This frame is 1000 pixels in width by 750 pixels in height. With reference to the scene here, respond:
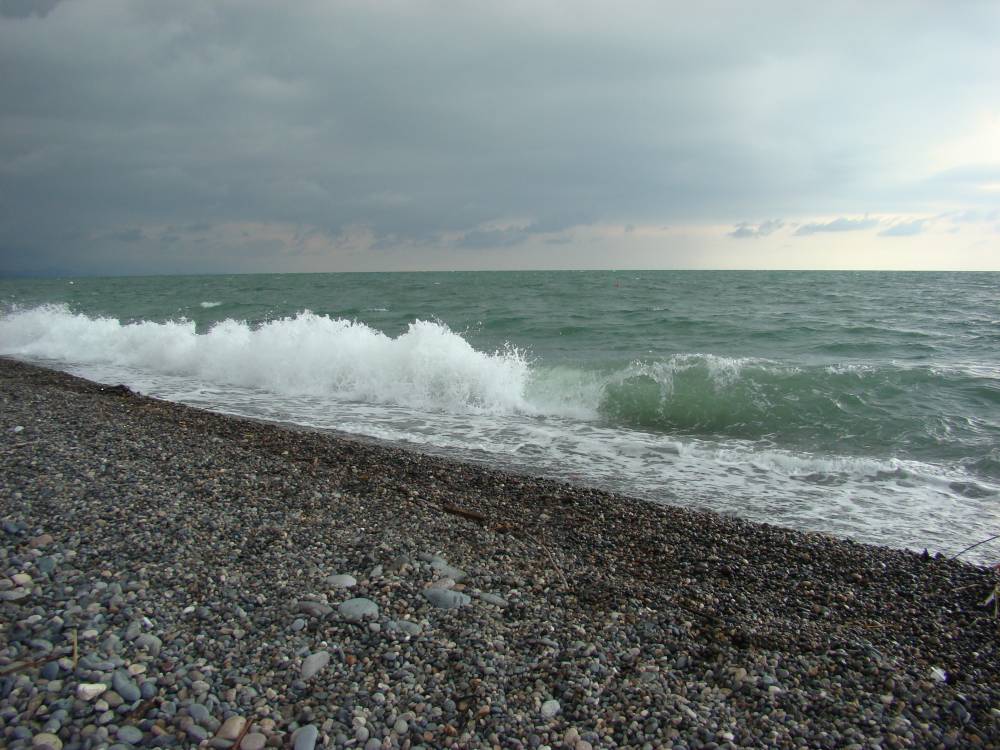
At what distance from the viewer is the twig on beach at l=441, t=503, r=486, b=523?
16.4ft

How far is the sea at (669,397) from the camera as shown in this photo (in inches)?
264

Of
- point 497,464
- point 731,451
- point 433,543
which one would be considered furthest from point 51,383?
point 731,451

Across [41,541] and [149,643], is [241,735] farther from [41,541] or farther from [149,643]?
[41,541]

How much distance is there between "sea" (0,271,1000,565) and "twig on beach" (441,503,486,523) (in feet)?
6.54

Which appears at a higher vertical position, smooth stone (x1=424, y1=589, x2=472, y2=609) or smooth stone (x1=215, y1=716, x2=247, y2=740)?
smooth stone (x1=215, y1=716, x2=247, y2=740)

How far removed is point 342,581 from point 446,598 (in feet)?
2.06

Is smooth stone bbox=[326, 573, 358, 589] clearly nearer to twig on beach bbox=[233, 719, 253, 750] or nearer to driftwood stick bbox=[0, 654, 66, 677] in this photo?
twig on beach bbox=[233, 719, 253, 750]

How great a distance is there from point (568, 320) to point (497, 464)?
16.3 meters

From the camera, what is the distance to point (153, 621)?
9.66 feet

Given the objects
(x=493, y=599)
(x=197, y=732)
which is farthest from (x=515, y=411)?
(x=197, y=732)

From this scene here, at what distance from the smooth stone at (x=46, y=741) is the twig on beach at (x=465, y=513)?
3104 mm

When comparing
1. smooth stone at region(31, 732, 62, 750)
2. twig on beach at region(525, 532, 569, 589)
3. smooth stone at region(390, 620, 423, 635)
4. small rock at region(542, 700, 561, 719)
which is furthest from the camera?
twig on beach at region(525, 532, 569, 589)

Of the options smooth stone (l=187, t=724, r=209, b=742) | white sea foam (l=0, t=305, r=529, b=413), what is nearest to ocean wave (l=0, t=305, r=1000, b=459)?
white sea foam (l=0, t=305, r=529, b=413)

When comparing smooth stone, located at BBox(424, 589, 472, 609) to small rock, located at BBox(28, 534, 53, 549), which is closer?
smooth stone, located at BBox(424, 589, 472, 609)
